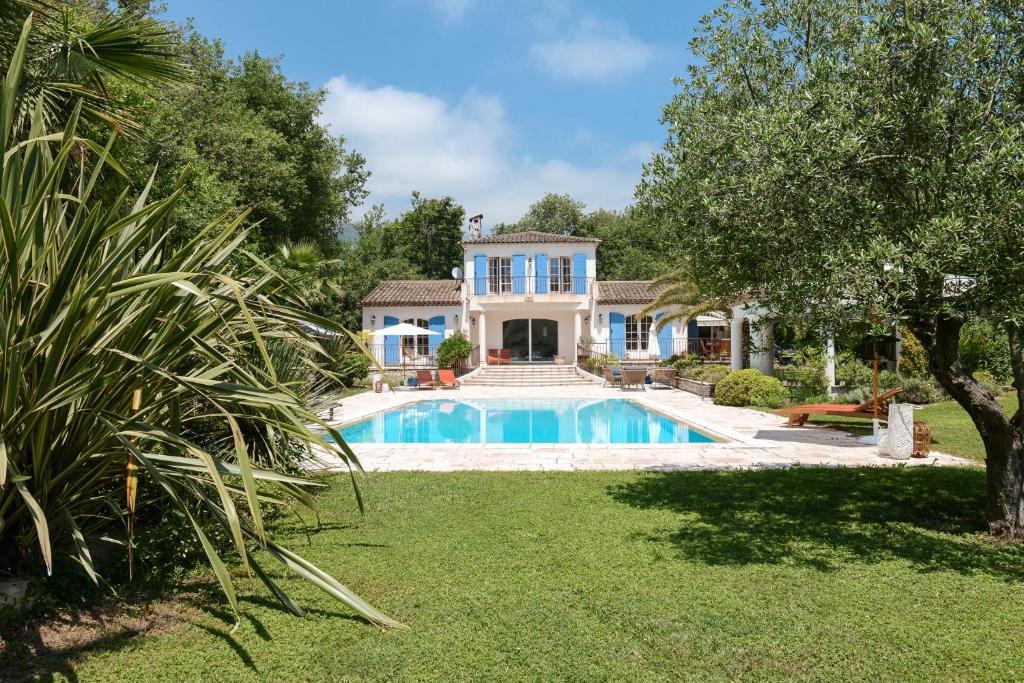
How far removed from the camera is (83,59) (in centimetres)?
578

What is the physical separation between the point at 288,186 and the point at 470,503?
22.2 meters

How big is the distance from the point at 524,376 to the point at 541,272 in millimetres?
6318

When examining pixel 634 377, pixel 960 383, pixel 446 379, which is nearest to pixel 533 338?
pixel 446 379

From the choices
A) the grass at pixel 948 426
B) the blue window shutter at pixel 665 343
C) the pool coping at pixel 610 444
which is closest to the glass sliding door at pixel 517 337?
the blue window shutter at pixel 665 343

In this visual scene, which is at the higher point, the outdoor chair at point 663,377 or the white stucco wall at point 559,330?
the white stucco wall at point 559,330

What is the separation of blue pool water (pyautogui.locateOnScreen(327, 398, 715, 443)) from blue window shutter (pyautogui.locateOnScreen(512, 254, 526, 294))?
10446mm

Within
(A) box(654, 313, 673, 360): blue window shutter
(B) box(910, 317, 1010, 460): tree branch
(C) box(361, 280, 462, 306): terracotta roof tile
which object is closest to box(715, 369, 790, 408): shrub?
(B) box(910, 317, 1010, 460): tree branch

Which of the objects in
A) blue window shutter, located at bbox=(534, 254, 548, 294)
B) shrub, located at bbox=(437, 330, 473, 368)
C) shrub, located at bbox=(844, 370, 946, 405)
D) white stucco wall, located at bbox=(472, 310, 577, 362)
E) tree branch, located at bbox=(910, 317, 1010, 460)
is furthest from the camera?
white stucco wall, located at bbox=(472, 310, 577, 362)

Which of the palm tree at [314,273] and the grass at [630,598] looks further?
the palm tree at [314,273]

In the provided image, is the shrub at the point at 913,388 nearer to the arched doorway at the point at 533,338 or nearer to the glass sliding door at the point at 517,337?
the arched doorway at the point at 533,338

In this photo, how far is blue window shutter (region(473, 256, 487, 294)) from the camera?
104ft

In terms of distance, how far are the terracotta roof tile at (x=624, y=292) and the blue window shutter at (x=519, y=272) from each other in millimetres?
3721

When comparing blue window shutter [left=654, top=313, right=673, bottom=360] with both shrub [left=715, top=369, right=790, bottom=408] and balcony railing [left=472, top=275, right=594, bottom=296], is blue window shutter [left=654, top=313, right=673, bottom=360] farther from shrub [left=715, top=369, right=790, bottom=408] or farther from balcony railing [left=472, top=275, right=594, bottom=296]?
shrub [left=715, top=369, right=790, bottom=408]

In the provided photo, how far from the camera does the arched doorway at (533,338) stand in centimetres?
3681
